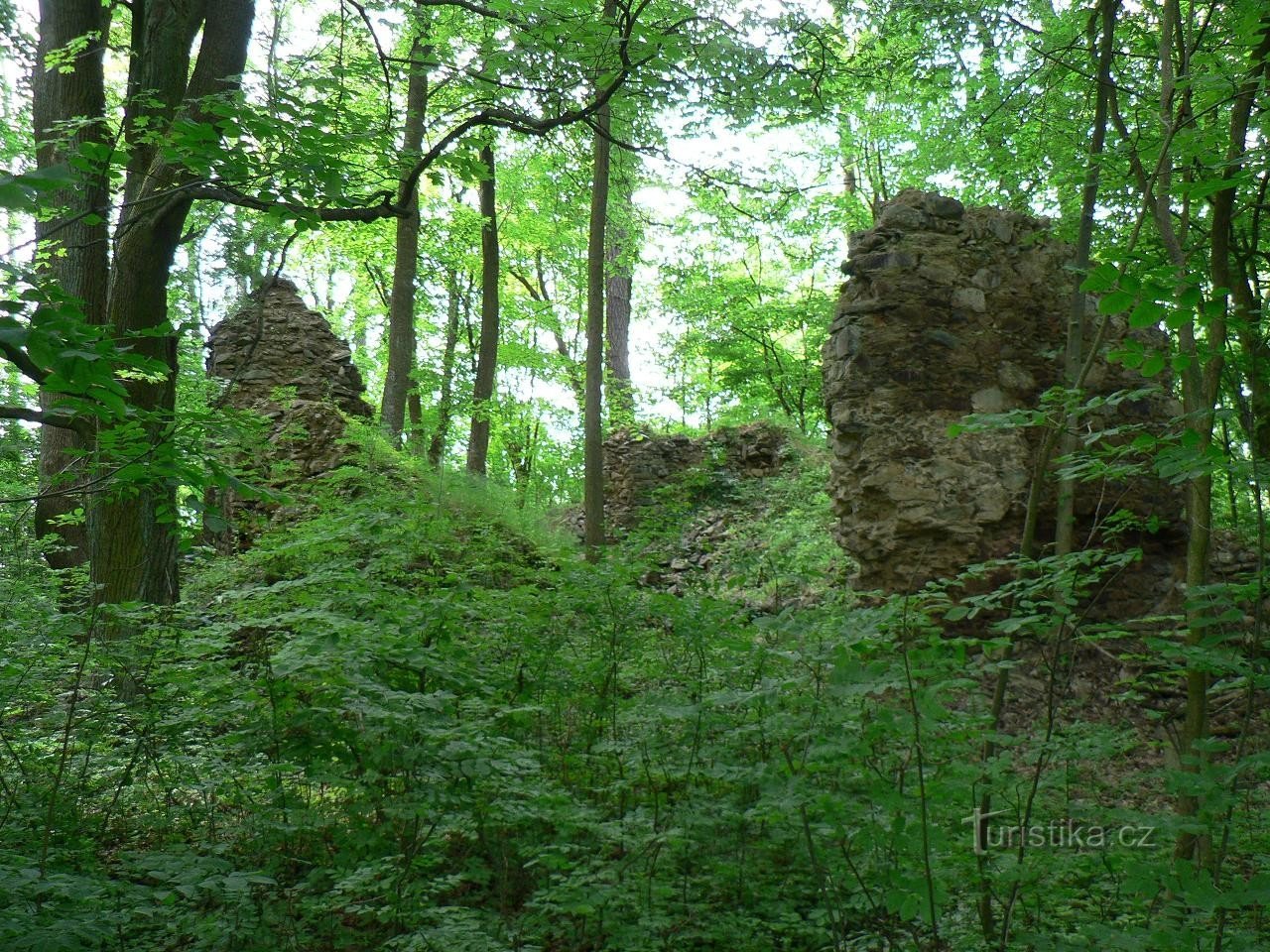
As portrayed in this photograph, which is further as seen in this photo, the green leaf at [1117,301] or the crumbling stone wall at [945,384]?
the crumbling stone wall at [945,384]

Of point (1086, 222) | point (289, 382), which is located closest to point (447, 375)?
point (289, 382)

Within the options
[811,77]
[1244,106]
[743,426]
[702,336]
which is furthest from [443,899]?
[702,336]

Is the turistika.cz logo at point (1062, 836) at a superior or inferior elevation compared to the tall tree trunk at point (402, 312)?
inferior

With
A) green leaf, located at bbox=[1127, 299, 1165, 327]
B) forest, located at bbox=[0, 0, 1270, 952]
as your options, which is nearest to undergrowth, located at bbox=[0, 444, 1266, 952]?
forest, located at bbox=[0, 0, 1270, 952]

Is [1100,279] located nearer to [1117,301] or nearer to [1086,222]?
[1117,301]

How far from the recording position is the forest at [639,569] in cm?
319

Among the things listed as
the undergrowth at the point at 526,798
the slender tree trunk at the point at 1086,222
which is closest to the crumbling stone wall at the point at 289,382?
the undergrowth at the point at 526,798

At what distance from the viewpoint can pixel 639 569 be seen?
5.58 meters

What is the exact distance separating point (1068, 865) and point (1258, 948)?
3.47 feet

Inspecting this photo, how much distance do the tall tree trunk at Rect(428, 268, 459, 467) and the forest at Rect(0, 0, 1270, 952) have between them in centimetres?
153

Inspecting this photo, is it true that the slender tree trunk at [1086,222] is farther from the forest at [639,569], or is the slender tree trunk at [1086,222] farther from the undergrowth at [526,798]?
the undergrowth at [526,798]

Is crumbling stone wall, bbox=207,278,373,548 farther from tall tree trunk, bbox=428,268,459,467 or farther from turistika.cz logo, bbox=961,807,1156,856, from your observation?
turistika.cz logo, bbox=961,807,1156,856

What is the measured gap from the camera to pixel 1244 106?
376 centimetres

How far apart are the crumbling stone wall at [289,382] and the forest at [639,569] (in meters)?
0.07
